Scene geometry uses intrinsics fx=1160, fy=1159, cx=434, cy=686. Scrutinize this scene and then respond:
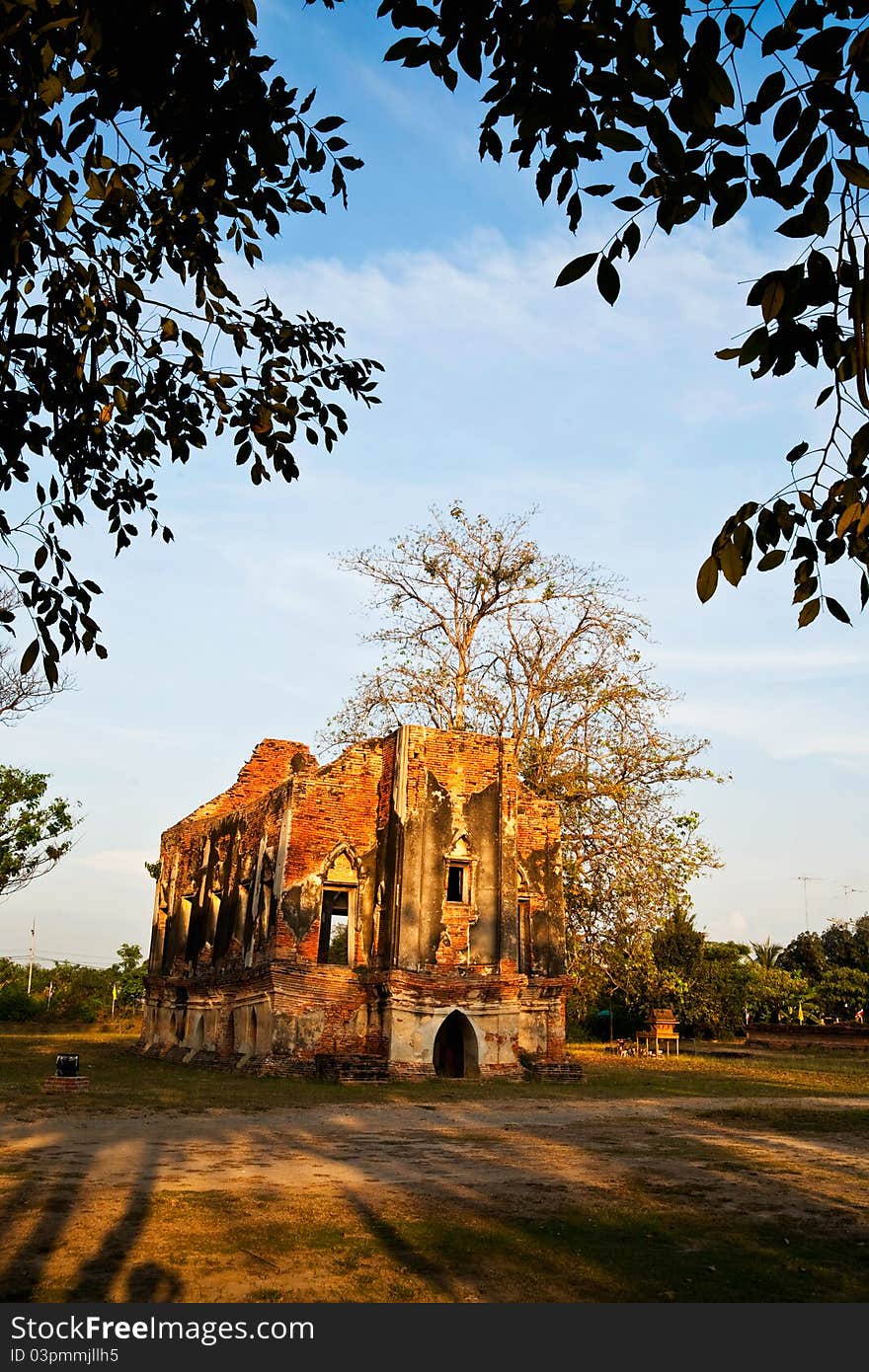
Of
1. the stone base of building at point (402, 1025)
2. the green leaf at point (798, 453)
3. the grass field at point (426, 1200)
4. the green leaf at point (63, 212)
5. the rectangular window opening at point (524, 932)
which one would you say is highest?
the green leaf at point (63, 212)

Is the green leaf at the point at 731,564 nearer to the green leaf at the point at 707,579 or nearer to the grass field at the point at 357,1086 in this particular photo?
A: the green leaf at the point at 707,579

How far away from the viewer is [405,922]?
2041cm

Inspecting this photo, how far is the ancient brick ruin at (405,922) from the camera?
20125 millimetres

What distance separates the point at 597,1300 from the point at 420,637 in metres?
23.7

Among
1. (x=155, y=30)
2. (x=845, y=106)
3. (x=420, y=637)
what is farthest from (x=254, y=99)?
(x=420, y=637)

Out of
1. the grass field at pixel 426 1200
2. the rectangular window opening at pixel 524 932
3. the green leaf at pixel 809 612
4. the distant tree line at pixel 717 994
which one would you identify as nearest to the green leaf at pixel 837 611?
the green leaf at pixel 809 612

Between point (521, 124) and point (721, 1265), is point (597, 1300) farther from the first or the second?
point (521, 124)

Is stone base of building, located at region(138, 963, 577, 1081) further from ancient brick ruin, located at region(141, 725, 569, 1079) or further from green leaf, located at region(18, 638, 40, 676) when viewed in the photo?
green leaf, located at region(18, 638, 40, 676)

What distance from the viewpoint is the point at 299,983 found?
2042cm

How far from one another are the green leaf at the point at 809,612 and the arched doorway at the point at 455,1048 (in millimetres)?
16821

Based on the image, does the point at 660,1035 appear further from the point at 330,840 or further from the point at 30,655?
the point at 30,655

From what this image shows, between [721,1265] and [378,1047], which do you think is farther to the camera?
[378,1047]

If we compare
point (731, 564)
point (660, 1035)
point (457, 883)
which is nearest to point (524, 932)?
point (457, 883)

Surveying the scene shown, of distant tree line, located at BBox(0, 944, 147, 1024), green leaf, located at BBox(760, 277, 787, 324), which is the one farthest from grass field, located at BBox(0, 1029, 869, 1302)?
distant tree line, located at BBox(0, 944, 147, 1024)
